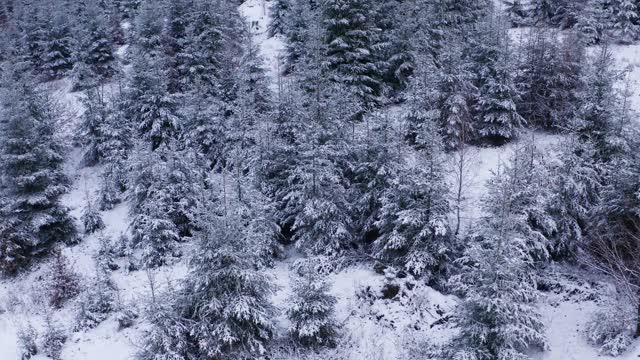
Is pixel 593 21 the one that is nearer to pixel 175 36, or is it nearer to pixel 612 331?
pixel 612 331

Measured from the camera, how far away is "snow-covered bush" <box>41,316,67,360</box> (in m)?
18.4

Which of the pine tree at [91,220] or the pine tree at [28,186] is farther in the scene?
the pine tree at [91,220]

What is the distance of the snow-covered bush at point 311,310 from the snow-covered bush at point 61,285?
1094cm

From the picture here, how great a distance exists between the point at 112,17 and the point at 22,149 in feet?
119

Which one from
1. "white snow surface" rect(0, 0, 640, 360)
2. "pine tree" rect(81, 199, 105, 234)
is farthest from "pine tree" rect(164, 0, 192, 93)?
"white snow surface" rect(0, 0, 640, 360)

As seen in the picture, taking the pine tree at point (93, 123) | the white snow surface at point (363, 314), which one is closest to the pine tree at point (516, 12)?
the white snow surface at point (363, 314)

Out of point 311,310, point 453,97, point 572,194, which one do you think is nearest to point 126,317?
point 311,310

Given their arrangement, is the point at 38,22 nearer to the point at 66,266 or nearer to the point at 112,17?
the point at 112,17

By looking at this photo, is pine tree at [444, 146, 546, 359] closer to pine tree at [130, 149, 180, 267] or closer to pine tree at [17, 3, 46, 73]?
pine tree at [130, 149, 180, 267]

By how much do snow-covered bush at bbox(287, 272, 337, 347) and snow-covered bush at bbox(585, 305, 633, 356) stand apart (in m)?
8.90

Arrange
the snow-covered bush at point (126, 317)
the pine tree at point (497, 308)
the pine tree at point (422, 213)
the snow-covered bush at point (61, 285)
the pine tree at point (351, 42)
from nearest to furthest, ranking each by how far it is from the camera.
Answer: the pine tree at point (497, 308) < the pine tree at point (422, 213) < the snow-covered bush at point (126, 317) < the snow-covered bush at point (61, 285) < the pine tree at point (351, 42)

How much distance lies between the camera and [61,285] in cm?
2167

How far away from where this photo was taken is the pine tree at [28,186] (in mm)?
24016

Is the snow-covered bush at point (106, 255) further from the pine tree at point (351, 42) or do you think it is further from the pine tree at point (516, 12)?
the pine tree at point (516, 12)
